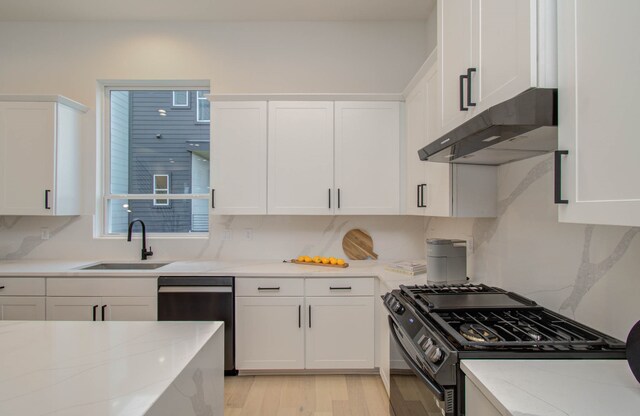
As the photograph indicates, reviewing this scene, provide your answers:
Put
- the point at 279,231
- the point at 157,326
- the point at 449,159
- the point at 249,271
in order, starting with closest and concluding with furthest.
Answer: the point at 157,326
the point at 449,159
the point at 249,271
the point at 279,231

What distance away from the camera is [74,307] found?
102 inches

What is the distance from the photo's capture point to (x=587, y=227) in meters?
1.33

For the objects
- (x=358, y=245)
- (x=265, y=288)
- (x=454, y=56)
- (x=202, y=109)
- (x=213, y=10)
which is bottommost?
(x=265, y=288)

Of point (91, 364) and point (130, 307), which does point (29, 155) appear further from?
point (91, 364)

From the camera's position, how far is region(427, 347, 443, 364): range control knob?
3.67ft

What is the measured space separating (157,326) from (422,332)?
41.3 inches

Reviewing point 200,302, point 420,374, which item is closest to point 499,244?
point 420,374

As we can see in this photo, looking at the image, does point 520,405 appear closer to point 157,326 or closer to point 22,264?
point 157,326

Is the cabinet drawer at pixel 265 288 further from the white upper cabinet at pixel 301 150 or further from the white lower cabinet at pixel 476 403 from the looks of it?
the white lower cabinet at pixel 476 403

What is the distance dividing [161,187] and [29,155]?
3.42 ft

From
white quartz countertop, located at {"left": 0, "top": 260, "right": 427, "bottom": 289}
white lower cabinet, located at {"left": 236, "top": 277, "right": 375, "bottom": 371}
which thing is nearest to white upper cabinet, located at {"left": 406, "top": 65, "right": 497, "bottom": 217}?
white quartz countertop, located at {"left": 0, "top": 260, "right": 427, "bottom": 289}

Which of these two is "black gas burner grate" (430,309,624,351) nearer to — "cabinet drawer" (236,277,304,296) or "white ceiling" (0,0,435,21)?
"cabinet drawer" (236,277,304,296)

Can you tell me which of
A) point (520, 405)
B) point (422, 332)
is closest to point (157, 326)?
point (422, 332)

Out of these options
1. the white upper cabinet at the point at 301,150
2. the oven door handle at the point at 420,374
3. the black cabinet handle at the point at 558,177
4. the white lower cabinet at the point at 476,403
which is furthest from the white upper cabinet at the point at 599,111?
the white upper cabinet at the point at 301,150
